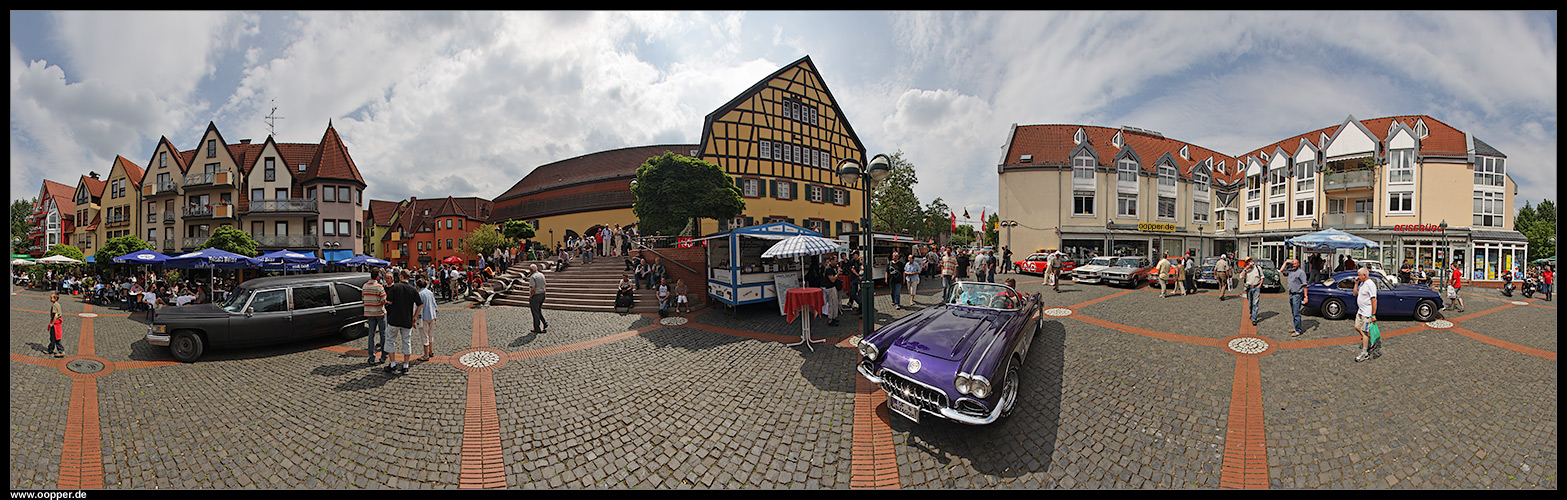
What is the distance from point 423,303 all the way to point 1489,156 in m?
47.8

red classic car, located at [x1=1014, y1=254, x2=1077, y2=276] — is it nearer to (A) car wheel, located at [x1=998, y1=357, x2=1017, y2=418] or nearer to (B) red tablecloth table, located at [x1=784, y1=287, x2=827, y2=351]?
(B) red tablecloth table, located at [x1=784, y1=287, x2=827, y2=351]

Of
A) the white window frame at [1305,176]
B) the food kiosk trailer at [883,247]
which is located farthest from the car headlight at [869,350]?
the white window frame at [1305,176]

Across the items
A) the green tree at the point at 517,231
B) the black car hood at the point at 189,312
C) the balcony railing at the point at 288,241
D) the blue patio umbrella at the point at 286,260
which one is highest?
the green tree at the point at 517,231

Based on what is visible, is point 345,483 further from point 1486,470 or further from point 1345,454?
point 1486,470

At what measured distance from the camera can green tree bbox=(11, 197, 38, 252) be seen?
39369 mm

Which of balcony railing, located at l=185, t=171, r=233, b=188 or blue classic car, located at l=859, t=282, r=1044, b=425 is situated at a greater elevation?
balcony railing, located at l=185, t=171, r=233, b=188

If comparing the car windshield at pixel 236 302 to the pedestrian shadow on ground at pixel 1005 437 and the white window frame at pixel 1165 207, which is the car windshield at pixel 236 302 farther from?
the white window frame at pixel 1165 207

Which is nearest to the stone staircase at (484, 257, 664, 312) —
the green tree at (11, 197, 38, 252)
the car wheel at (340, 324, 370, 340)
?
the car wheel at (340, 324, 370, 340)

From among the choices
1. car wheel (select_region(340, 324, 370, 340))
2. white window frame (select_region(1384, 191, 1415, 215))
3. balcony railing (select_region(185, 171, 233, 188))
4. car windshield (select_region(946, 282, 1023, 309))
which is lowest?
car wheel (select_region(340, 324, 370, 340))

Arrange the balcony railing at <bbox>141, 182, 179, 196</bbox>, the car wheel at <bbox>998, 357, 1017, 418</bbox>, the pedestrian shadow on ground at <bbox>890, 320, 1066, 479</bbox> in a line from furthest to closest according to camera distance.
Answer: the balcony railing at <bbox>141, 182, 179, 196</bbox> → the car wheel at <bbox>998, 357, 1017, 418</bbox> → the pedestrian shadow on ground at <bbox>890, 320, 1066, 479</bbox>

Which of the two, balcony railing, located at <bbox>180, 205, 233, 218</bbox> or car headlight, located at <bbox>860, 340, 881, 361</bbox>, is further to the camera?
balcony railing, located at <bbox>180, 205, 233, 218</bbox>

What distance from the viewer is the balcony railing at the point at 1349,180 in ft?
88.1

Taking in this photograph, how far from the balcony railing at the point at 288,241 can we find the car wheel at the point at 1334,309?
1861 inches

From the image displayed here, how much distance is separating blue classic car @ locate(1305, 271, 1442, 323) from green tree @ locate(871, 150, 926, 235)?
2683 centimetres
